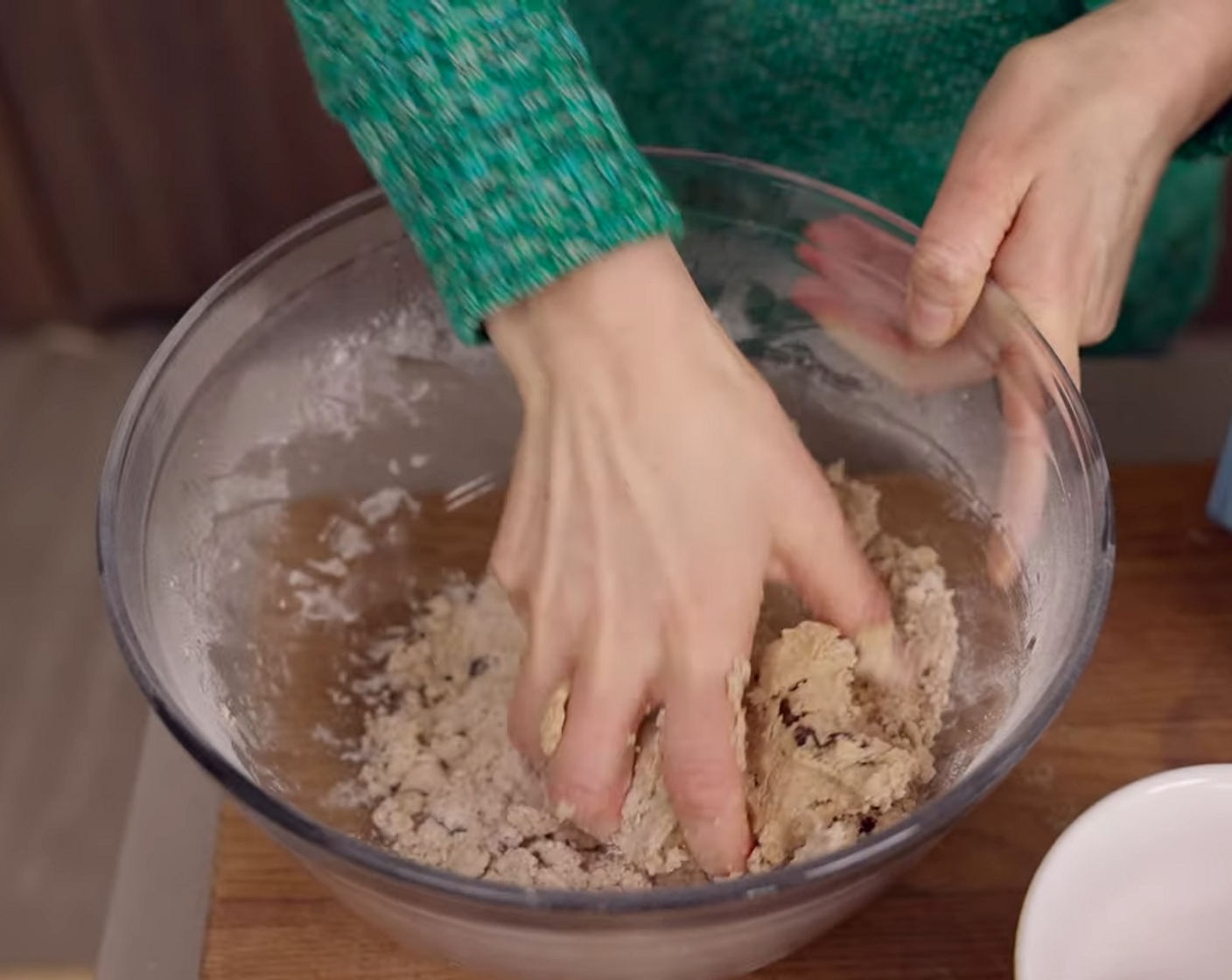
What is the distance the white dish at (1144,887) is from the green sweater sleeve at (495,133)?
26 centimetres

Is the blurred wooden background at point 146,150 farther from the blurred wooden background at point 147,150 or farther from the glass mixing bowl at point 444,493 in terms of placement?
the glass mixing bowl at point 444,493

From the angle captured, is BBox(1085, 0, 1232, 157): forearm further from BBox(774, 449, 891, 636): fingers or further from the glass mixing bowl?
BBox(774, 449, 891, 636): fingers

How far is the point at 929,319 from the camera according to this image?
23.3 inches

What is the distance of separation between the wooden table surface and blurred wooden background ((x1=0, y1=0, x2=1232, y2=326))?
0.73 meters

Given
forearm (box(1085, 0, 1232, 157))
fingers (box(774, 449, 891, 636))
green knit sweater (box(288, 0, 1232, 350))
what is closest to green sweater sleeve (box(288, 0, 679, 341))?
green knit sweater (box(288, 0, 1232, 350))

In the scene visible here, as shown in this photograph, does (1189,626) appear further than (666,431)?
Yes

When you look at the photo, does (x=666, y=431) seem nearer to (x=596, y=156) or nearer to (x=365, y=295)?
(x=596, y=156)

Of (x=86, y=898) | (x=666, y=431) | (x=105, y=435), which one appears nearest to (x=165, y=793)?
(x=666, y=431)

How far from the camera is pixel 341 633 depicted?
0.67 metres

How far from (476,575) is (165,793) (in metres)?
0.17

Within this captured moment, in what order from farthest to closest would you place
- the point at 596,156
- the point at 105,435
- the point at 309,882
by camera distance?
the point at 105,435 → the point at 309,882 → the point at 596,156

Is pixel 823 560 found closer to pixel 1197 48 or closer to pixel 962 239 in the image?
pixel 962 239

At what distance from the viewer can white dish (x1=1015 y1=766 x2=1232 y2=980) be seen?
19.2 inches

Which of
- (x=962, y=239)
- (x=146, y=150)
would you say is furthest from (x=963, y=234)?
(x=146, y=150)
